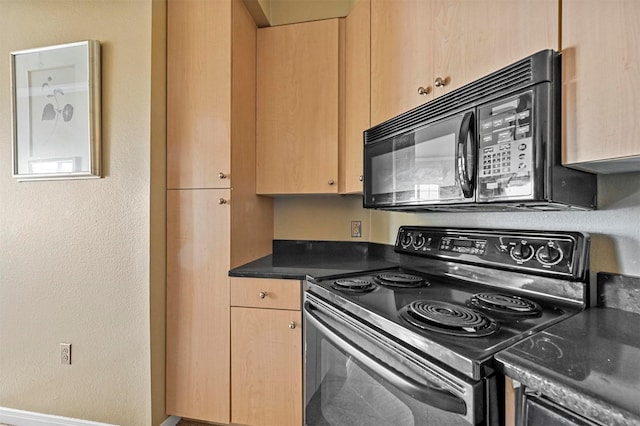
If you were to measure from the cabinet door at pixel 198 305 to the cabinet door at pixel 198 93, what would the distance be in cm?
12

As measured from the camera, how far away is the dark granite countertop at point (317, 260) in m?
1.43

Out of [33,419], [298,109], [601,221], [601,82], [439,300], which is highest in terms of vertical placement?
[298,109]

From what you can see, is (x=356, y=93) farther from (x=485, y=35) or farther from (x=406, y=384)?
(x=406, y=384)

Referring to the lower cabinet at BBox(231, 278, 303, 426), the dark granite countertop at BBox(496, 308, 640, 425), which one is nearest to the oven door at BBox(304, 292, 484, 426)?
the dark granite countertop at BBox(496, 308, 640, 425)

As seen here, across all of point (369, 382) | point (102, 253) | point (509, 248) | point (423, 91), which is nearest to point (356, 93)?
point (423, 91)

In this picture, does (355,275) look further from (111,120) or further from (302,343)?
(111,120)

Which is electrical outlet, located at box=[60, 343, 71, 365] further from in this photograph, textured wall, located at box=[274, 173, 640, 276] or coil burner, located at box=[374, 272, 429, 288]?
textured wall, located at box=[274, 173, 640, 276]

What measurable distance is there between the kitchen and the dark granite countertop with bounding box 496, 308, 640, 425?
2.27 ft

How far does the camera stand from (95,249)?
1.54 metres

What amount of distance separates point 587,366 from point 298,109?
160 cm

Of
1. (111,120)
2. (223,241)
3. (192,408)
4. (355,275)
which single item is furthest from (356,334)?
(111,120)

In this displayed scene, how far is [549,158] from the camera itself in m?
0.75

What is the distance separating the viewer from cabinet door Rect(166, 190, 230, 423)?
147cm

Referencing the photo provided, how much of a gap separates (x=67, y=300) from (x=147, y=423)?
775 millimetres
